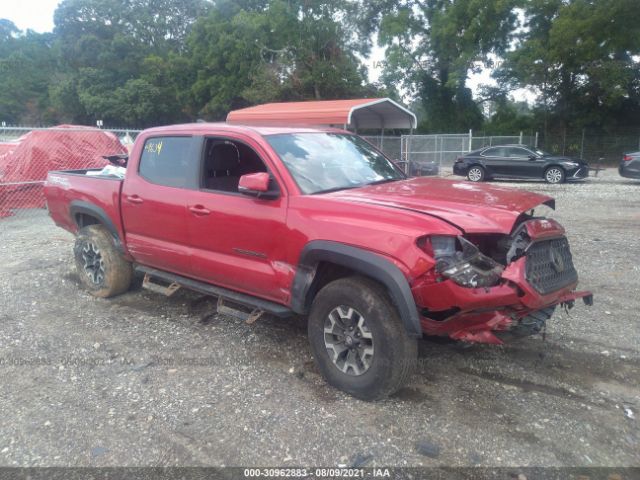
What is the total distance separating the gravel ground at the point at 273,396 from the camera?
309cm

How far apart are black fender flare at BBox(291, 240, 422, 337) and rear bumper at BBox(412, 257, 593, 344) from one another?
3.7 inches

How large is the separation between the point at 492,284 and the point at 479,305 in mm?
167

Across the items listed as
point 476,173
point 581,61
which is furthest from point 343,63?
point 476,173

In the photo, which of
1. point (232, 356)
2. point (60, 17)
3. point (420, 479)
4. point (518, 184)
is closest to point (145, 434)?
point (232, 356)

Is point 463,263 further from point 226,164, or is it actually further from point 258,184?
point 226,164

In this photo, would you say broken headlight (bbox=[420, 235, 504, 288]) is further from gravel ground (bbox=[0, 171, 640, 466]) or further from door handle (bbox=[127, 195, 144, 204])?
door handle (bbox=[127, 195, 144, 204])

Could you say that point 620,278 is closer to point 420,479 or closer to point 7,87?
point 420,479

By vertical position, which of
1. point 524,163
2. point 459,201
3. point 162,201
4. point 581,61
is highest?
point 581,61

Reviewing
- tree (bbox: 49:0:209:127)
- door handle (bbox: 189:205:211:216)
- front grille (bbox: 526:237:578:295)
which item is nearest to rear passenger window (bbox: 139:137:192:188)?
door handle (bbox: 189:205:211:216)

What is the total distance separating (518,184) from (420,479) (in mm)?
17360

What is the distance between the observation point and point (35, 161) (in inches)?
461

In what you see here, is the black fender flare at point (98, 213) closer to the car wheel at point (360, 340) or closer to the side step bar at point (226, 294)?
the side step bar at point (226, 294)

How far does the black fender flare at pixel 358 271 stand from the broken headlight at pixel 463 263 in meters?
0.25

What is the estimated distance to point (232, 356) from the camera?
14.3 ft
